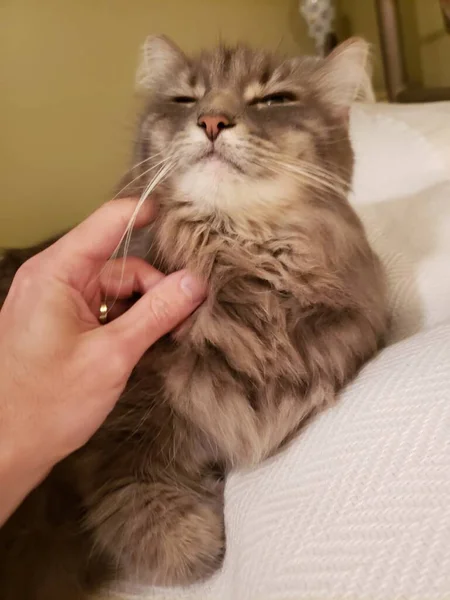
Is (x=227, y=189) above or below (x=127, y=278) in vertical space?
above

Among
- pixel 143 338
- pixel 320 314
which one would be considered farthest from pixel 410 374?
pixel 143 338

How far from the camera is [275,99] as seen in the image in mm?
1104

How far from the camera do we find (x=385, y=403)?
2.36 ft

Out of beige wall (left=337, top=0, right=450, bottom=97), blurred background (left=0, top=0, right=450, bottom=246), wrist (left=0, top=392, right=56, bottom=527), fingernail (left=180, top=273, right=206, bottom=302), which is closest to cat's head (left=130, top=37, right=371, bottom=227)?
fingernail (left=180, top=273, right=206, bottom=302)

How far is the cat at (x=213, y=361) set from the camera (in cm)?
86

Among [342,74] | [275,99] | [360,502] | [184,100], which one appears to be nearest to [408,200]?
[342,74]

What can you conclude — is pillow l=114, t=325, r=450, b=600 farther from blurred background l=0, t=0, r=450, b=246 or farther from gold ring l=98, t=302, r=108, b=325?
blurred background l=0, t=0, r=450, b=246

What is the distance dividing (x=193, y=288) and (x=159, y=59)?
2.06 feet

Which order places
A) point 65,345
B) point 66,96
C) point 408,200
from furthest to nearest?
point 66,96
point 408,200
point 65,345

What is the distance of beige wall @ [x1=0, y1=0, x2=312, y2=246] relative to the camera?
6.06ft

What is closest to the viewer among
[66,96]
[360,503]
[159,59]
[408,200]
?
[360,503]

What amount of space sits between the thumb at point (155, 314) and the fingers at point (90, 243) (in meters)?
0.10

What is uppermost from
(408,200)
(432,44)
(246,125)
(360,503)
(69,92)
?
(69,92)

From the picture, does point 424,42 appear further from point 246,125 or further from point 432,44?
point 246,125
